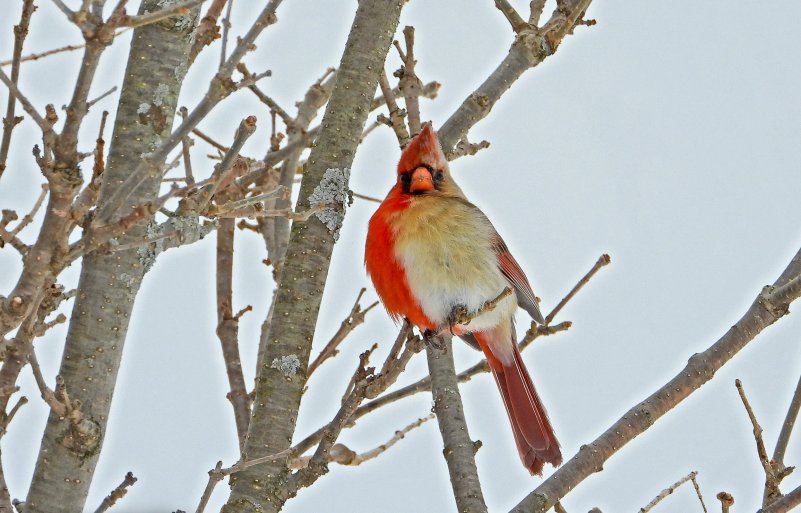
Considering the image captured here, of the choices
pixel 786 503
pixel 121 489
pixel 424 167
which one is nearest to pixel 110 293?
pixel 121 489

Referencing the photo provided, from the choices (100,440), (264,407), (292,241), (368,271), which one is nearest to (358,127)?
(292,241)

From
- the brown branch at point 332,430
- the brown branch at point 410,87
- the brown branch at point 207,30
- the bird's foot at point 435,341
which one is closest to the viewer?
the brown branch at point 332,430

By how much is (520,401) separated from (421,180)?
817mm

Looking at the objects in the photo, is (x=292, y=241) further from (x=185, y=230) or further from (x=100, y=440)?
(x=100, y=440)

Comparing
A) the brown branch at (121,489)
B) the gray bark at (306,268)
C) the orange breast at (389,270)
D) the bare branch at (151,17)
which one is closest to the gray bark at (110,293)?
the brown branch at (121,489)

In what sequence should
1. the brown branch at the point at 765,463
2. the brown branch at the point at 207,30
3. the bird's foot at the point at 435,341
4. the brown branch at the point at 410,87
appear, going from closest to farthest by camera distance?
the brown branch at the point at 765,463 → the brown branch at the point at 207,30 → the bird's foot at the point at 435,341 → the brown branch at the point at 410,87

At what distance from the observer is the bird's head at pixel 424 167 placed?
3033mm

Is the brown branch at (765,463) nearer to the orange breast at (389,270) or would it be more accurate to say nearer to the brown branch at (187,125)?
the orange breast at (389,270)

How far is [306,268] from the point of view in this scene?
8.16ft

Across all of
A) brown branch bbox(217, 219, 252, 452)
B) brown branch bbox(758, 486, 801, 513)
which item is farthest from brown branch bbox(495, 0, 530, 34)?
brown branch bbox(758, 486, 801, 513)

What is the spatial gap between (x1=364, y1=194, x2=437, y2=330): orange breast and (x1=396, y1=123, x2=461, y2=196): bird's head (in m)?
0.08

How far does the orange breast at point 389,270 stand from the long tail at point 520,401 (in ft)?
1.21

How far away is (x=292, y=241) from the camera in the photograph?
254 centimetres

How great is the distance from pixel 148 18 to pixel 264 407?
1.16 m
